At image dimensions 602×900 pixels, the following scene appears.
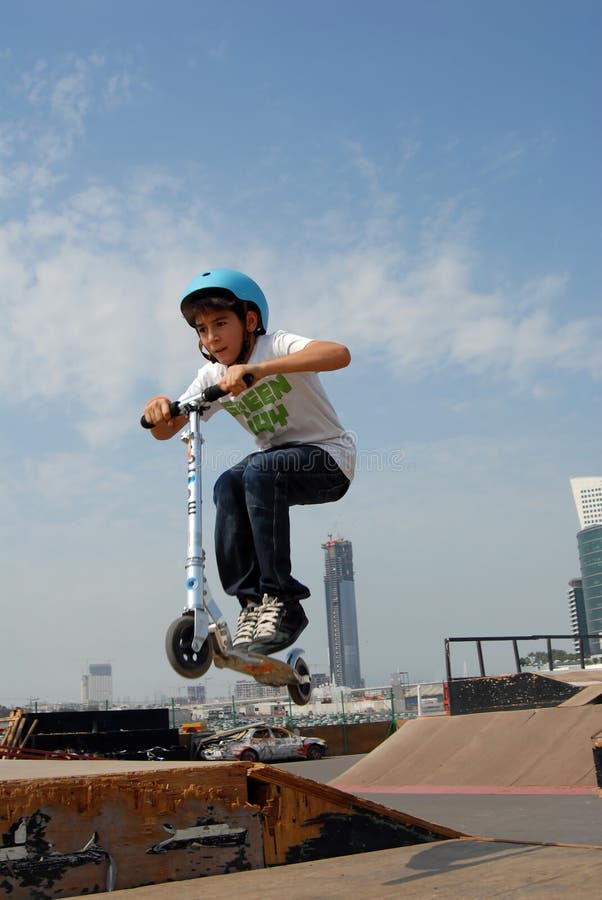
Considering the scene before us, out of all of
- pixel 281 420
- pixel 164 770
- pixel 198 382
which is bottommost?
pixel 164 770

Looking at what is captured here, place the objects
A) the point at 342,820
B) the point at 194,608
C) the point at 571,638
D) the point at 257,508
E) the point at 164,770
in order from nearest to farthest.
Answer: the point at 194,608 < the point at 257,508 < the point at 164,770 < the point at 342,820 < the point at 571,638

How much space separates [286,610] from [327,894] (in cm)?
128

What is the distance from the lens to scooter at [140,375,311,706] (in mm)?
3334

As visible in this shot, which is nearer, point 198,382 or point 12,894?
point 12,894

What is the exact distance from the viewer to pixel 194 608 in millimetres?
3383

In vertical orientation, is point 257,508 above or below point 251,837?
above

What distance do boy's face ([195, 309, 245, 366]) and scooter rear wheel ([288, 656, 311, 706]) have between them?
153cm

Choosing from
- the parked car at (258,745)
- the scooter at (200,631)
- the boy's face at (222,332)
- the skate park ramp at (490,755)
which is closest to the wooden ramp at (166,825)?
the scooter at (200,631)

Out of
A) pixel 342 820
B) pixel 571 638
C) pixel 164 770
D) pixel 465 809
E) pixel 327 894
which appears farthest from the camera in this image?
pixel 571 638

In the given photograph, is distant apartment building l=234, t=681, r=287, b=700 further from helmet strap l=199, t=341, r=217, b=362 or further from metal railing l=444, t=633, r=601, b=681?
metal railing l=444, t=633, r=601, b=681

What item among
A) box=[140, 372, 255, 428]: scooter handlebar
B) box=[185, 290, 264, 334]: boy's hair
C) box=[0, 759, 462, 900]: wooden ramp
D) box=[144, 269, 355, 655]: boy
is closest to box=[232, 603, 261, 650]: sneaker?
box=[144, 269, 355, 655]: boy

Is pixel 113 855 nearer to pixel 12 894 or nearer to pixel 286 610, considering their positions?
pixel 12 894

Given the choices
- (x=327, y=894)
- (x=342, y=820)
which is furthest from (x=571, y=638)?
(x=327, y=894)

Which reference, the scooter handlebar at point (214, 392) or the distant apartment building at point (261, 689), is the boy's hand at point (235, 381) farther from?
the distant apartment building at point (261, 689)
